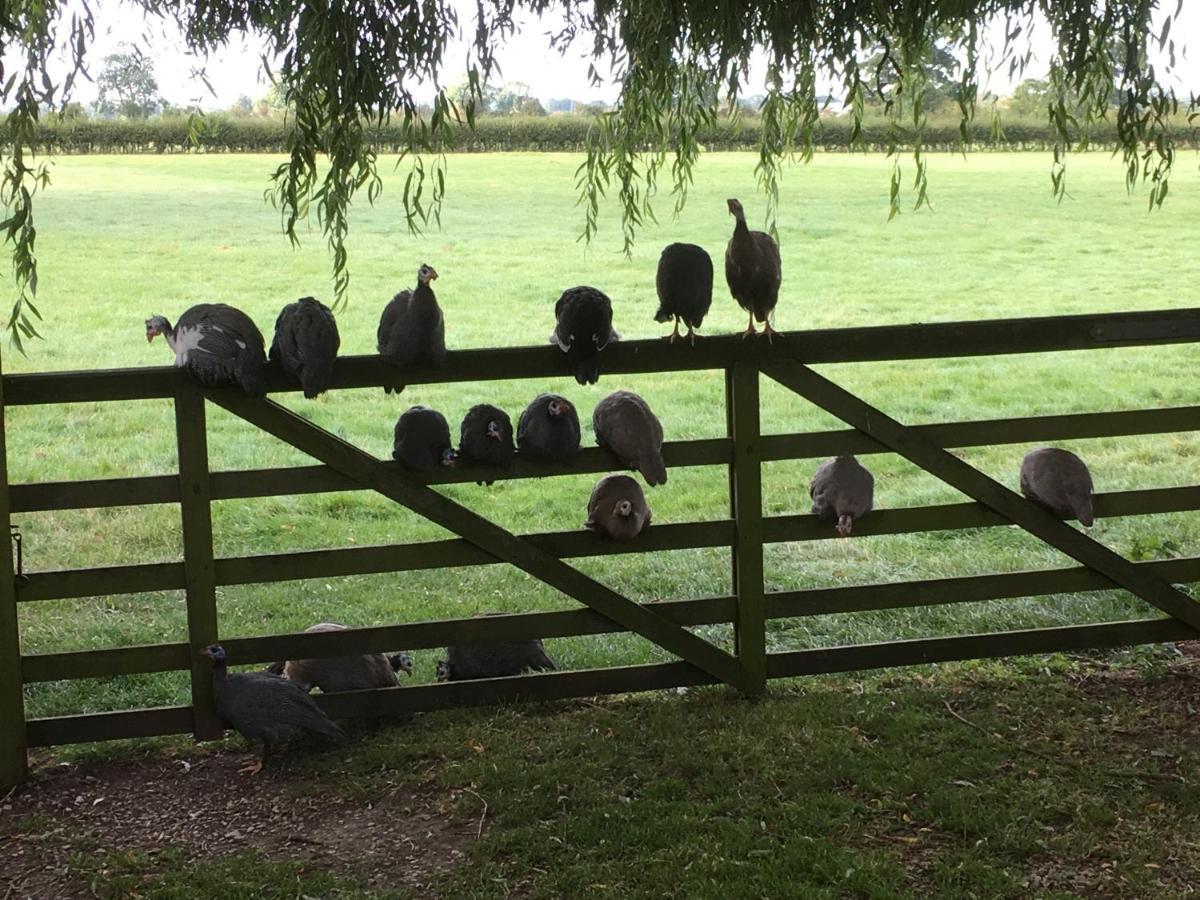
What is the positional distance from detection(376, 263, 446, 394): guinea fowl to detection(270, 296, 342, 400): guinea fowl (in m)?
0.20

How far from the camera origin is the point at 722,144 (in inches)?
772

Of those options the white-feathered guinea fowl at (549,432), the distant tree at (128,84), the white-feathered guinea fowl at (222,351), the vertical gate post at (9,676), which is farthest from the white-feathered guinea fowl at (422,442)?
the distant tree at (128,84)

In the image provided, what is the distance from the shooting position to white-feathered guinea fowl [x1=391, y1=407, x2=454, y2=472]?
4.75m

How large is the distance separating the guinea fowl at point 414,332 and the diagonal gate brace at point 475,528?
0.33 m

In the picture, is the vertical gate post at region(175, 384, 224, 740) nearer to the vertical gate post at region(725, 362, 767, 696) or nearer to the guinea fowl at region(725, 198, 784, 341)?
the vertical gate post at region(725, 362, 767, 696)

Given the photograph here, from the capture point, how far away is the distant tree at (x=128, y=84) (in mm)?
5113

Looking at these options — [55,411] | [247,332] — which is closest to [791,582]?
[247,332]

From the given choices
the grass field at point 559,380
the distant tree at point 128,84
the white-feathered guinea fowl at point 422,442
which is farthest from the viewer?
the grass field at point 559,380

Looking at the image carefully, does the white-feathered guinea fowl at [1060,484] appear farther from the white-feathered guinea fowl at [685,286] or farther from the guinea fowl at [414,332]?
the guinea fowl at [414,332]

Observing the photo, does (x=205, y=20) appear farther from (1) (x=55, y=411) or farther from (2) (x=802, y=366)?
(1) (x=55, y=411)

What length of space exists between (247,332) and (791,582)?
3658 millimetres

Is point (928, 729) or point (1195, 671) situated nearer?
point (928, 729)

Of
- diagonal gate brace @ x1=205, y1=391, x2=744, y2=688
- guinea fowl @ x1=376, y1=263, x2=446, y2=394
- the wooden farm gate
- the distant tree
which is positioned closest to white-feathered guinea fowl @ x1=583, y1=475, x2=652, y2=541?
the wooden farm gate

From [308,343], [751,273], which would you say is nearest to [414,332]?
[308,343]
